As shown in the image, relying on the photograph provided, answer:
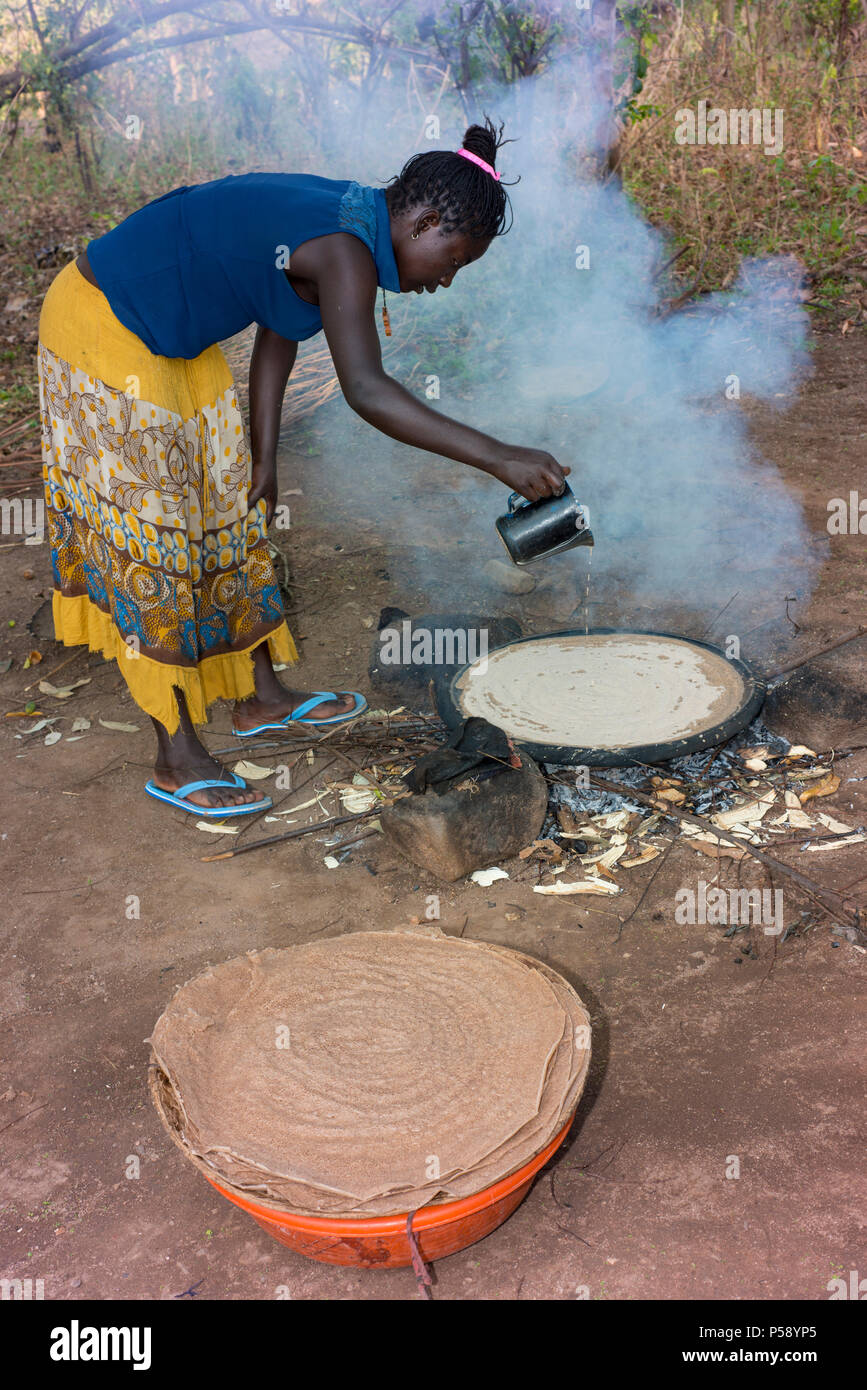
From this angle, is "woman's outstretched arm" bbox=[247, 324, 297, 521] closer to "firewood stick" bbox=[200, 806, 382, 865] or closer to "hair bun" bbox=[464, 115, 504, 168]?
"hair bun" bbox=[464, 115, 504, 168]

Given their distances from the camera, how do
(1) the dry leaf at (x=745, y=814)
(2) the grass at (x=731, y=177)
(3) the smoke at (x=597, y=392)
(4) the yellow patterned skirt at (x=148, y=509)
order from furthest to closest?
(2) the grass at (x=731, y=177), (3) the smoke at (x=597, y=392), (1) the dry leaf at (x=745, y=814), (4) the yellow patterned skirt at (x=148, y=509)

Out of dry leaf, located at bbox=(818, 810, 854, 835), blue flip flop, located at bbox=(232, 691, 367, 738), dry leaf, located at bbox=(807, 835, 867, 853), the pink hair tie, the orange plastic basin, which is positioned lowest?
dry leaf, located at bbox=(807, 835, 867, 853)

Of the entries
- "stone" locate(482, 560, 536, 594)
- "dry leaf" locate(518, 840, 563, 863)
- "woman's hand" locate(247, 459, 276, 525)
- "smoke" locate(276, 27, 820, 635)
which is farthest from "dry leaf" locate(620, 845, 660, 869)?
"stone" locate(482, 560, 536, 594)

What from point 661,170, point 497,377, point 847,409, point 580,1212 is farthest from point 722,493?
point 661,170

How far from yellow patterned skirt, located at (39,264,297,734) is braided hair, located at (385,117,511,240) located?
724 mm

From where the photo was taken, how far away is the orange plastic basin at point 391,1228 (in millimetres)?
1512

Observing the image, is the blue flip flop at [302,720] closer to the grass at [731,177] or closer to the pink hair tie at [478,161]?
the pink hair tie at [478,161]

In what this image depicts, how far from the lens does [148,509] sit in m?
2.66

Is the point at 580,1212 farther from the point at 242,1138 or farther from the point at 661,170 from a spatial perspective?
the point at 661,170

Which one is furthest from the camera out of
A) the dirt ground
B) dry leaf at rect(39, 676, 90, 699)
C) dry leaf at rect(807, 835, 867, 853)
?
dry leaf at rect(39, 676, 90, 699)

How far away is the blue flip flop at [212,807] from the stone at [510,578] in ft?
4.78

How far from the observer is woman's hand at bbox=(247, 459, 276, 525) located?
3.03 m

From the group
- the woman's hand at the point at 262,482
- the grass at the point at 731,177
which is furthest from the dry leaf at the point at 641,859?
the grass at the point at 731,177

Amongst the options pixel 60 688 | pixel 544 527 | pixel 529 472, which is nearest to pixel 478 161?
pixel 529 472
